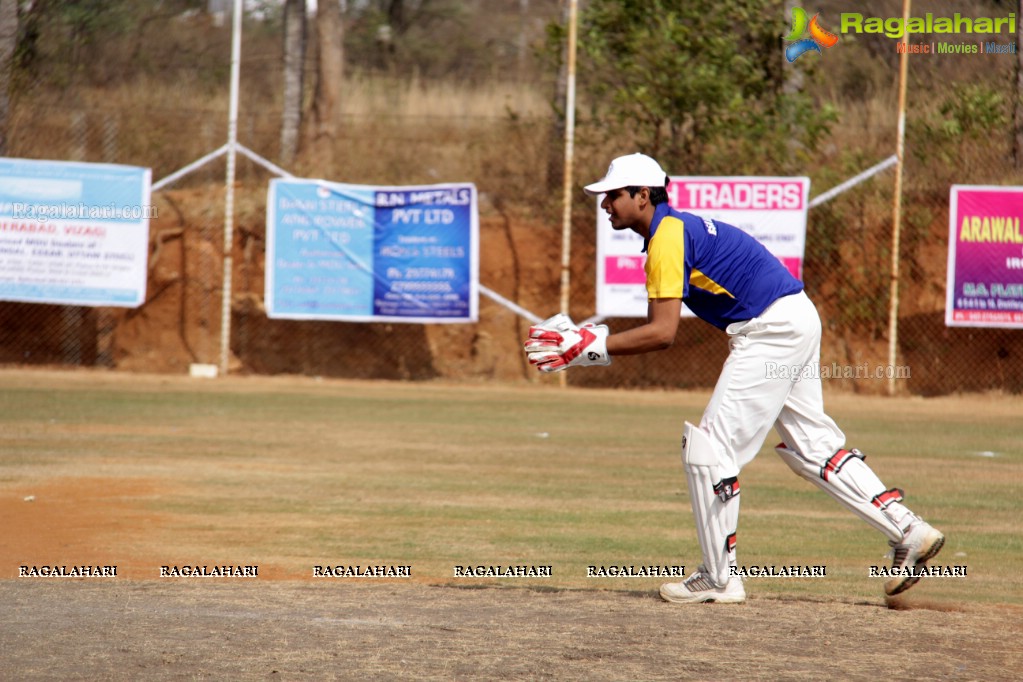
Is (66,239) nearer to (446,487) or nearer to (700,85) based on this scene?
(700,85)

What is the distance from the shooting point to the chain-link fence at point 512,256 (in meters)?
20.4

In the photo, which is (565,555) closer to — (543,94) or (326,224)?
(326,224)

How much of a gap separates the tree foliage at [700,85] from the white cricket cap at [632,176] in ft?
48.1

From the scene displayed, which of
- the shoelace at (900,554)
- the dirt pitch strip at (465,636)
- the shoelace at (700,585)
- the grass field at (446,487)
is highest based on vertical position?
the shoelace at (900,554)

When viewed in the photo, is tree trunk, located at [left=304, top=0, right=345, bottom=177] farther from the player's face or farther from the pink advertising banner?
the player's face

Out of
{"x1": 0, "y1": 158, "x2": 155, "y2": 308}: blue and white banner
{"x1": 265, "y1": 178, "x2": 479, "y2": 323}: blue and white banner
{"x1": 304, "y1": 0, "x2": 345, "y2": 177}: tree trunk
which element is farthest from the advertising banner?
{"x1": 304, "y1": 0, "x2": 345, "y2": 177}: tree trunk

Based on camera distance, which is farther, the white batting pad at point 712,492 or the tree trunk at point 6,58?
the tree trunk at point 6,58

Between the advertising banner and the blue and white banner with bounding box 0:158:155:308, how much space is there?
276 inches

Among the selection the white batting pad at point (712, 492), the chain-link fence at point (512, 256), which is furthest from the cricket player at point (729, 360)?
the chain-link fence at point (512, 256)

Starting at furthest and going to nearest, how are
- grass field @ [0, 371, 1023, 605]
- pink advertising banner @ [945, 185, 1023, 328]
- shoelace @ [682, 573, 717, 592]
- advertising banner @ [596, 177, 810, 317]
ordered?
advertising banner @ [596, 177, 810, 317], pink advertising banner @ [945, 185, 1023, 328], grass field @ [0, 371, 1023, 605], shoelace @ [682, 573, 717, 592]

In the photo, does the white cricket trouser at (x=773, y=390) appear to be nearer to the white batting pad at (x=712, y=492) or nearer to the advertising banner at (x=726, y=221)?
the white batting pad at (x=712, y=492)

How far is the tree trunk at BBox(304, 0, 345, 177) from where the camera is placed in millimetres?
24484

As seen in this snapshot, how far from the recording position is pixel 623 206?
6520 mm

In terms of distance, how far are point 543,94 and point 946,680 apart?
27.1 m
